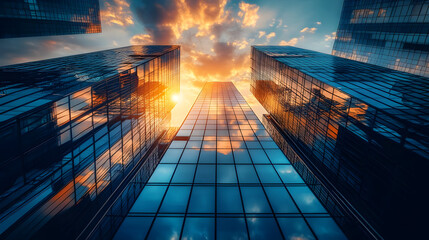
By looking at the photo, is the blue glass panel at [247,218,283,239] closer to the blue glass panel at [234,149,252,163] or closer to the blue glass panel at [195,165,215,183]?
the blue glass panel at [195,165,215,183]

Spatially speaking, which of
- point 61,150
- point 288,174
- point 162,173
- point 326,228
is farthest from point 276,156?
point 61,150

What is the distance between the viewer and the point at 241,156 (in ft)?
49.1

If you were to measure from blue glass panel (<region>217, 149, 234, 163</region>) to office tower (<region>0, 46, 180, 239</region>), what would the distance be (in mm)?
6317

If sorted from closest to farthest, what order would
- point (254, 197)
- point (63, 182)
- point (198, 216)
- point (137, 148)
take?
point (198, 216) → point (254, 197) → point (63, 182) → point (137, 148)

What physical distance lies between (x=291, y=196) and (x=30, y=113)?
16749 millimetres

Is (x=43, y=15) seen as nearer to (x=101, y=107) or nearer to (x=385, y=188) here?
(x=101, y=107)

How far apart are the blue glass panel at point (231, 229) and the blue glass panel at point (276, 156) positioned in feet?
22.9

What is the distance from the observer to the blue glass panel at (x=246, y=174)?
469 inches

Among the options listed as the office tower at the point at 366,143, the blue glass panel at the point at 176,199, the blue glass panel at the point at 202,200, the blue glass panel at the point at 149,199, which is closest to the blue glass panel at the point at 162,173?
the blue glass panel at the point at 149,199

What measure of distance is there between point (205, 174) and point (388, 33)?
69993mm

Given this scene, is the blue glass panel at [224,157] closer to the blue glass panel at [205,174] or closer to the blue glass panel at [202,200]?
the blue glass panel at [205,174]

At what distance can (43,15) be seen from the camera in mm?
45469

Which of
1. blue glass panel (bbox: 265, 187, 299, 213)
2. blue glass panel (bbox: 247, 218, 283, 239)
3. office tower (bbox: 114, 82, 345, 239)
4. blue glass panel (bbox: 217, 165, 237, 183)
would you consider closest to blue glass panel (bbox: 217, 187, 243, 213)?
office tower (bbox: 114, 82, 345, 239)

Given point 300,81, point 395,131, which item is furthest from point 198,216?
point 300,81
